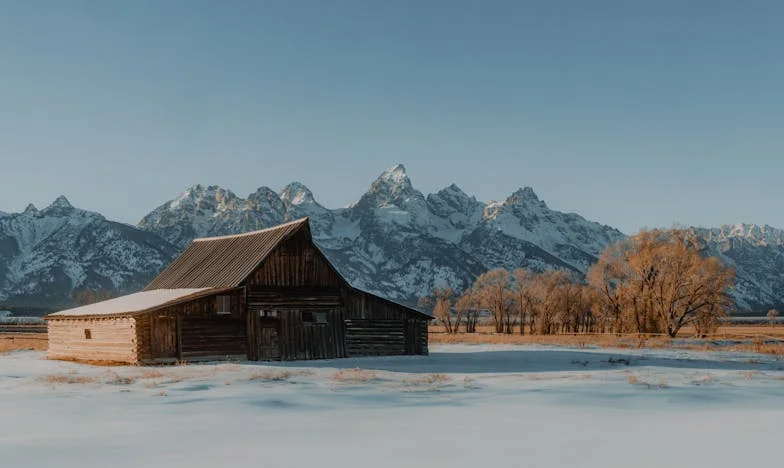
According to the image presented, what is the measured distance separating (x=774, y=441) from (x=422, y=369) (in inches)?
788

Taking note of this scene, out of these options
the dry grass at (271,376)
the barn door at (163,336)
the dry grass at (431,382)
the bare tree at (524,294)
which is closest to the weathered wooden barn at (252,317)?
the barn door at (163,336)

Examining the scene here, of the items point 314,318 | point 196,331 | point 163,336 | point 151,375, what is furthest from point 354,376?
point 314,318

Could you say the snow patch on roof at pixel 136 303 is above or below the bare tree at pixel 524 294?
above

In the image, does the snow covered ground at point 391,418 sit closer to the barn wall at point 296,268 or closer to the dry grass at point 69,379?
the dry grass at point 69,379

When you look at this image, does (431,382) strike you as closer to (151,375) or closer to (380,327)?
(151,375)

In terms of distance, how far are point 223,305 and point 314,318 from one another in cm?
501

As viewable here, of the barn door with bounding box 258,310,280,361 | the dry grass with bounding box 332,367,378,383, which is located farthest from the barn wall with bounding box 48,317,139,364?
the dry grass with bounding box 332,367,378,383

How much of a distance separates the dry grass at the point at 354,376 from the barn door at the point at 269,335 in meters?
8.68

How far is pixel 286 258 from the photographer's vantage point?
136ft

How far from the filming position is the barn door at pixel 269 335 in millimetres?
39562

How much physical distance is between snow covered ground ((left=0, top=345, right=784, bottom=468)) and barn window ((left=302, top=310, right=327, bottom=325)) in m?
8.89

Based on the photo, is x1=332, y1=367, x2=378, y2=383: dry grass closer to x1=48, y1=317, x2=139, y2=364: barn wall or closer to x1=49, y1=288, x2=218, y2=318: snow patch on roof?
x1=49, y1=288, x2=218, y2=318: snow patch on roof

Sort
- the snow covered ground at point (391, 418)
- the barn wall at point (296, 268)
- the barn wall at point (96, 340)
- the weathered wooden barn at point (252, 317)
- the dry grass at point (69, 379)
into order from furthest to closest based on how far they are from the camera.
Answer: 1. the barn wall at point (296, 268)
2. the weathered wooden barn at point (252, 317)
3. the barn wall at point (96, 340)
4. the dry grass at point (69, 379)
5. the snow covered ground at point (391, 418)

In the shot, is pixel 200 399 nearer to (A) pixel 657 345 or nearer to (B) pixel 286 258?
(B) pixel 286 258
